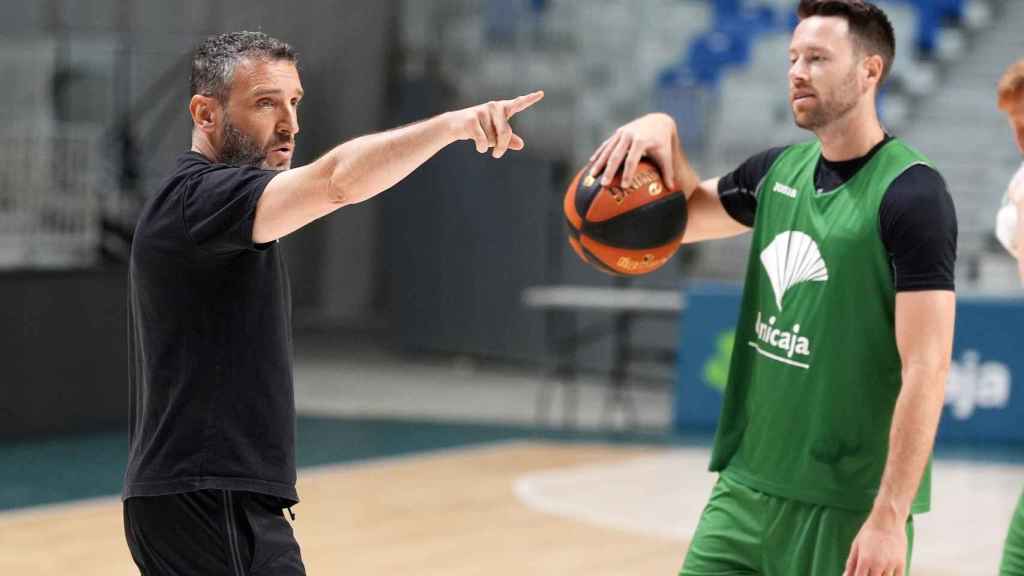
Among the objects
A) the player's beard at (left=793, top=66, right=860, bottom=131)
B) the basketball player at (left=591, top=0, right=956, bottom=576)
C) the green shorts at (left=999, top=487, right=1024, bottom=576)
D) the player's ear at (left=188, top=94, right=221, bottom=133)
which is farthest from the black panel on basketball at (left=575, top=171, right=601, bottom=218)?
the green shorts at (left=999, top=487, right=1024, bottom=576)

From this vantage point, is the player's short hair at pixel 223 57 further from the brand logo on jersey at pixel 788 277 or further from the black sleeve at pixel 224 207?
the brand logo on jersey at pixel 788 277

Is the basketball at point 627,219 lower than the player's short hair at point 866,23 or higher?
lower

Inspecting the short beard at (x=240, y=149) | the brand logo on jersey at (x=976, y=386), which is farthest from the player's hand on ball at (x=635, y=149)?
the brand logo on jersey at (x=976, y=386)

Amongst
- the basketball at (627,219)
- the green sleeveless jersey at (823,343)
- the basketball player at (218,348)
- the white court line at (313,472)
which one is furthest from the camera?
the white court line at (313,472)

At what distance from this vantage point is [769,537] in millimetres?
3219

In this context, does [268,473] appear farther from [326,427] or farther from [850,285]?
[326,427]

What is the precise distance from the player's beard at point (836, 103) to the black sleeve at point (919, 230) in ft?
0.64

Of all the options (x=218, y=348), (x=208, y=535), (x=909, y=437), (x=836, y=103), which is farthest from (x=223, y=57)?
(x=909, y=437)

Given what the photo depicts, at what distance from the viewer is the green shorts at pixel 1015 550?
141 inches

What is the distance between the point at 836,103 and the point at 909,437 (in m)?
0.72

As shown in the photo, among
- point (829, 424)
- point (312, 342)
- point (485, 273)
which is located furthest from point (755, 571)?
point (312, 342)

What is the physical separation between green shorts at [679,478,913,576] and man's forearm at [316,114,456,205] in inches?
46.1

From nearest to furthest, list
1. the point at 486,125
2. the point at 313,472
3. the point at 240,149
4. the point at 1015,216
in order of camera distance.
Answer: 1. the point at 486,125
2. the point at 240,149
3. the point at 1015,216
4. the point at 313,472

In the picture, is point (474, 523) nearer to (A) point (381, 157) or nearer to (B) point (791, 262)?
(B) point (791, 262)
